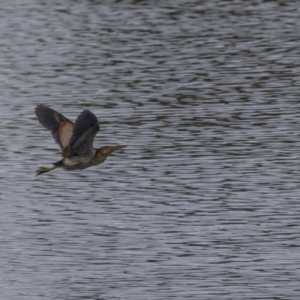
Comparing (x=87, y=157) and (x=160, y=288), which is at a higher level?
(x=87, y=157)

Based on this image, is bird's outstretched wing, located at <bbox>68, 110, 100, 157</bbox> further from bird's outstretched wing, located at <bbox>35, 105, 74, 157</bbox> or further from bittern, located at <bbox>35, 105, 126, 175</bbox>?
bird's outstretched wing, located at <bbox>35, 105, 74, 157</bbox>

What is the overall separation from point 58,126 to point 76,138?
844mm

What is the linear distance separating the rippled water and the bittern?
80 cm

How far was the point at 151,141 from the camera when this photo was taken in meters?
15.2

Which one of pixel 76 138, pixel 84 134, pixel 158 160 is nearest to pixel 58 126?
pixel 76 138

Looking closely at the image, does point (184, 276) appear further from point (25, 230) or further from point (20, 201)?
point (20, 201)

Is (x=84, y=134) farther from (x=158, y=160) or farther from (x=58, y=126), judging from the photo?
(x=158, y=160)

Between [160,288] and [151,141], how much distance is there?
17.8 ft

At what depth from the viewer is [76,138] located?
34.9 feet

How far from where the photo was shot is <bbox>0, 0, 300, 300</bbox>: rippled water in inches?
408

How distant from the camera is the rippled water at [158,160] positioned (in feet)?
34.0

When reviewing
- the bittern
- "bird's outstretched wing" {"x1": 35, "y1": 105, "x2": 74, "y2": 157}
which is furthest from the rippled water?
"bird's outstretched wing" {"x1": 35, "y1": 105, "x2": 74, "y2": 157}

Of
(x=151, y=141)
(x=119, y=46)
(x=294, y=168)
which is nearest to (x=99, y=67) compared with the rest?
(x=119, y=46)

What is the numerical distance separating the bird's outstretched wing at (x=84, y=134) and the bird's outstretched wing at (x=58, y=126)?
27 cm
